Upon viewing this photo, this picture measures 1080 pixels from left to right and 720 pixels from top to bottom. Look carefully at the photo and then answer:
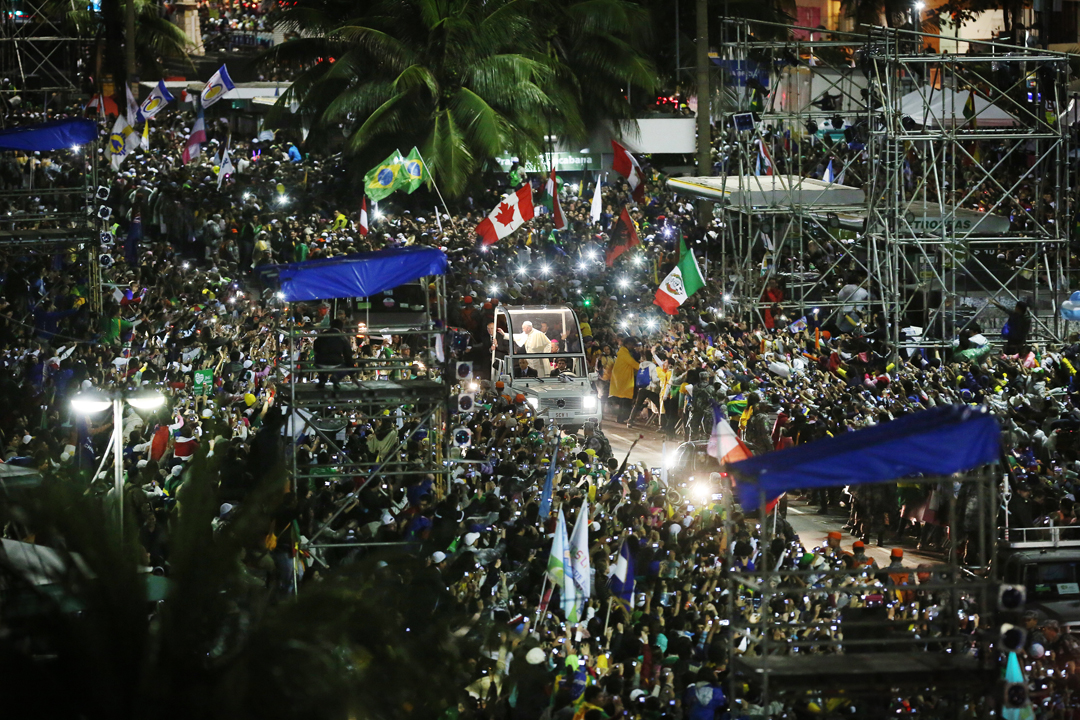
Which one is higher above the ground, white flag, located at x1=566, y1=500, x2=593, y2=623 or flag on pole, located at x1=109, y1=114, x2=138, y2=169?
flag on pole, located at x1=109, y1=114, x2=138, y2=169

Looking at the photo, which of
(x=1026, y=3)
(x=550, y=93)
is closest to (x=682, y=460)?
(x=550, y=93)

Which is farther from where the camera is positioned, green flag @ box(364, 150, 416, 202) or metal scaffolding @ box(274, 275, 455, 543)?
green flag @ box(364, 150, 416, 202)

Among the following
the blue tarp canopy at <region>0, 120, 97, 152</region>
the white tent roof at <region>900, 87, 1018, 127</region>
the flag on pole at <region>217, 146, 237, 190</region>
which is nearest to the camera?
the blue tarp canopy at <region>0, 120, 97, 152</region>

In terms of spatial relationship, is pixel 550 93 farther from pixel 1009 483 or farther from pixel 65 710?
pixel 65 710

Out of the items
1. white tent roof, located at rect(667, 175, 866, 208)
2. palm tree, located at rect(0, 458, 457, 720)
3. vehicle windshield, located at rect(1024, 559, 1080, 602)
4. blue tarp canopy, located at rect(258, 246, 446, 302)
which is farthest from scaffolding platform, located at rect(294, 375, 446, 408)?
white tent roof, located at rect(667, 175, 866, 208)

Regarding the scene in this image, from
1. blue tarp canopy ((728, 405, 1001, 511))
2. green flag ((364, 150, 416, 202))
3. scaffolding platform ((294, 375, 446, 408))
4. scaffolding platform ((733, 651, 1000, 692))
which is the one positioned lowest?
scaffolding platform ((733, 651, 1000, 692))

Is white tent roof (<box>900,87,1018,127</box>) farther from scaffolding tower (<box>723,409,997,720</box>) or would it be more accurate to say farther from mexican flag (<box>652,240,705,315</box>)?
scaffolding tower (<box>723,409,997,720</box>)

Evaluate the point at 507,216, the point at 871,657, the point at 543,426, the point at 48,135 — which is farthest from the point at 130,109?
the point at 871,657

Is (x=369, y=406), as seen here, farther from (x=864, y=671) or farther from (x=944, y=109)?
(x=944, y=109)
